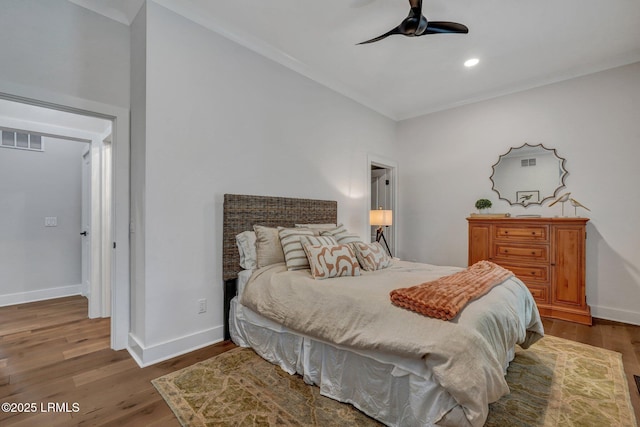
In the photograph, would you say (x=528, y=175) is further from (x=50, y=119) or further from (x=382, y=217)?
(x=50, y=119)

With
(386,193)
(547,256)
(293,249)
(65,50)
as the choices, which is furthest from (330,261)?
(386,193)

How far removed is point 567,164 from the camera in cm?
362

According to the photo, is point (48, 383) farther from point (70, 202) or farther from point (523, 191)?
point (523, 191)

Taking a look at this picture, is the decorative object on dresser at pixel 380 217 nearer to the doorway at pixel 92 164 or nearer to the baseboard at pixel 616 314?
the baseboard at pixel 616 314

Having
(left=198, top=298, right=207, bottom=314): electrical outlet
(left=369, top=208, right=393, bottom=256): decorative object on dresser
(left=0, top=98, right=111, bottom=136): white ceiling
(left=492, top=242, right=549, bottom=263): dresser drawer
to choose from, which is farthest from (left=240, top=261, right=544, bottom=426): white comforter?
(left=0, top=98, right=111, bottom=136): white ceiling

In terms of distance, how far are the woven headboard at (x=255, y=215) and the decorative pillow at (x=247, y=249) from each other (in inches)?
2.2

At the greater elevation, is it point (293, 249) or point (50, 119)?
point (50, 119)

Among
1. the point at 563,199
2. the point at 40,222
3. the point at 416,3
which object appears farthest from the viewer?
the point at 40,222

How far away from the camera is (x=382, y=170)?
16.9ft

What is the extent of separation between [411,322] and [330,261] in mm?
914

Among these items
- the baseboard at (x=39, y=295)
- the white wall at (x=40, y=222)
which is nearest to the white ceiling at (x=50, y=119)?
the white wall at (x=40, y=222)

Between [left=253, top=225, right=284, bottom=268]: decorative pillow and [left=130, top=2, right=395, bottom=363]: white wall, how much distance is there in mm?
377

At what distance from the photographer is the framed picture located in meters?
3.81

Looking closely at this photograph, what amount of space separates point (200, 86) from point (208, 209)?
109 centimetres
